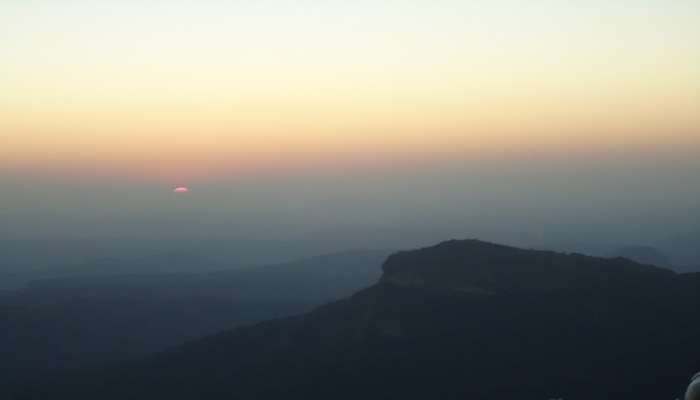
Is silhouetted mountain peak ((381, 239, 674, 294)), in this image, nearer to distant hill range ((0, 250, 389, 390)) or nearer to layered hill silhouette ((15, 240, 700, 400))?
layered hill silhouette ((15, 240, 700, 400))

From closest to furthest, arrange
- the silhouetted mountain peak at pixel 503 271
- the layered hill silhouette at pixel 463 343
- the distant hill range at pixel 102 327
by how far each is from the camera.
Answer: the layered hill silhouette at pixel 463 343, the silhouetted mountain peak at pixel 503 271, the distant hill range at pixel 102 327

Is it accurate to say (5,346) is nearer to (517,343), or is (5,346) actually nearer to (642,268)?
(517,343)

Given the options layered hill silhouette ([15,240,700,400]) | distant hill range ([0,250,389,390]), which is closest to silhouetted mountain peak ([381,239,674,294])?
layered hill silhouette ([15,240,700,400])

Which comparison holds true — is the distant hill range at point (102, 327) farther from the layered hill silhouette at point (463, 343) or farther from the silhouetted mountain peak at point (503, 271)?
the silhouetted mountain peak at point (503, 271)

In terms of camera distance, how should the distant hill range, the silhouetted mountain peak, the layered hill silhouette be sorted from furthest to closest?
the distant hill range → the silhouetted mountain peak → the layered hill silhouette

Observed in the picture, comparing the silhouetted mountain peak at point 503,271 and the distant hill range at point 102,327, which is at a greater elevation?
the silhouetted mountain peak at point 503,271

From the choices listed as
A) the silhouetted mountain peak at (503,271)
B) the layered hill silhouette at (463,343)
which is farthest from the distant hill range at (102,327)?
the silhouetted mountain peak at (503,271)

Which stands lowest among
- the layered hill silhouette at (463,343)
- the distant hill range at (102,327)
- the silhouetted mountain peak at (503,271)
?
the distant hill range at (102,327)
